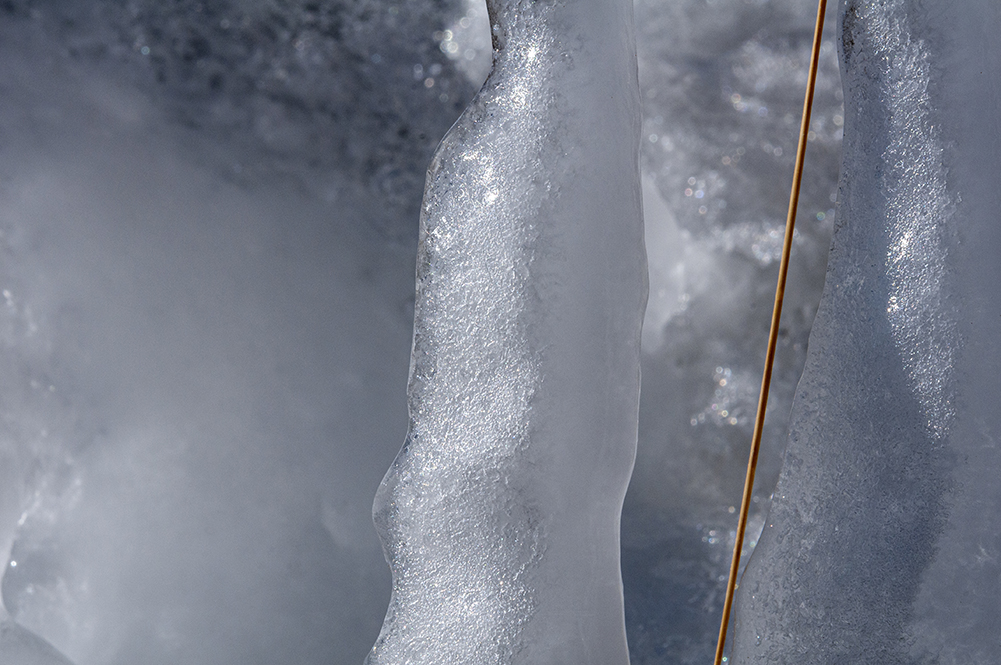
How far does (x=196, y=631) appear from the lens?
72cm

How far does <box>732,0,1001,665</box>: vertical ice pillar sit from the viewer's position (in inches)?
18.4

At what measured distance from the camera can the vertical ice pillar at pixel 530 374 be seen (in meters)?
0.49

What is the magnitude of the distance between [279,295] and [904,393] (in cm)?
54

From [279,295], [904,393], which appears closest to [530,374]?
[904,393]

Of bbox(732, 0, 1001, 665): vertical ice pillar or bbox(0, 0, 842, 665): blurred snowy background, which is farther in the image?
bbox(0, 0, 842, 665): blurred snowy background

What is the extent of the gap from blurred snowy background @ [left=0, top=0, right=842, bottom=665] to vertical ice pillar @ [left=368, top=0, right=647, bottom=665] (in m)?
0.24

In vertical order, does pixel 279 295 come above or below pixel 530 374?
above

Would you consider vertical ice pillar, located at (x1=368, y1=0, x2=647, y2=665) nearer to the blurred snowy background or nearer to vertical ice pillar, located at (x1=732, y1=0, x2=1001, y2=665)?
vertical ice pillar, located at (x1=732, y1=0, x2=1001, y2=665)

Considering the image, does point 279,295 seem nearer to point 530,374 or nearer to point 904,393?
point 530,374

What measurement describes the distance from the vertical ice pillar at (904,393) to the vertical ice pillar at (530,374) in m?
0.10

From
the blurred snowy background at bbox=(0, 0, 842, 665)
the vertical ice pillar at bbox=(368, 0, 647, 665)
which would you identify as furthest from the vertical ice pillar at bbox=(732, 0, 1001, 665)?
the blurred snowy background at bbox=(0, 0, 842, 665)

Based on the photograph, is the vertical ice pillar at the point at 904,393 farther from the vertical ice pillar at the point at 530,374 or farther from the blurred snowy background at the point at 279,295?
the blurred snowy background at the point at 279,295

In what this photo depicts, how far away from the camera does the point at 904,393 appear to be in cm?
48

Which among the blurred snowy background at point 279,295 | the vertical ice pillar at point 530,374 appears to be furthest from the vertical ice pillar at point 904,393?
the blurred snowy background at point 279,295
